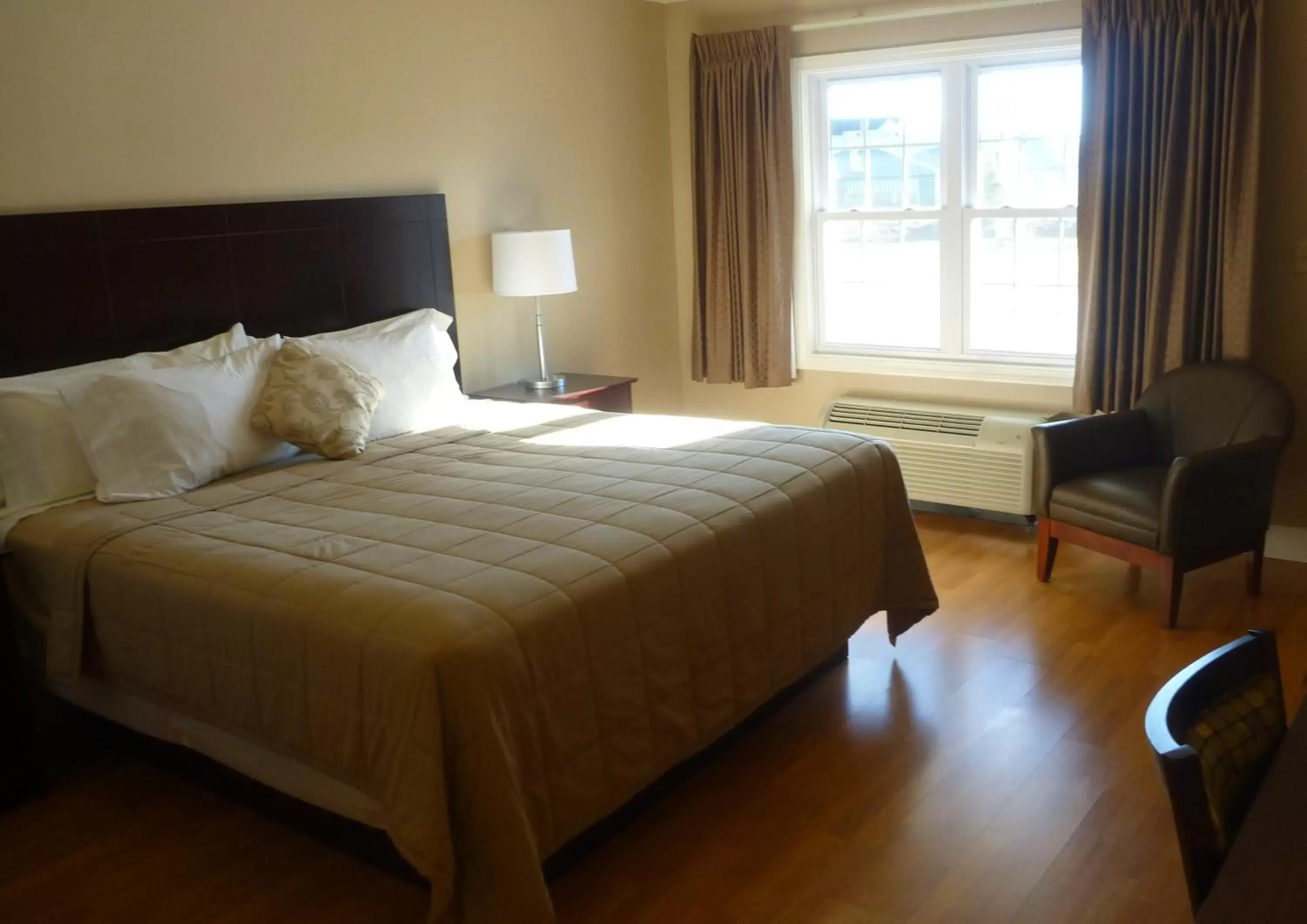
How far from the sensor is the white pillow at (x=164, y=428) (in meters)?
3.18

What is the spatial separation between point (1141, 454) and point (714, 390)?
2224mm

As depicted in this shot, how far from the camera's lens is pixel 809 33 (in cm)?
518

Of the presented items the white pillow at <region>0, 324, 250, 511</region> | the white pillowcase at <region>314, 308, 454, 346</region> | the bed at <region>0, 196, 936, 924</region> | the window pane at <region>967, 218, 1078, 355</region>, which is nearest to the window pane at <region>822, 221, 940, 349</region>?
the window pane at <region>967, 218, 1078, 355</region>

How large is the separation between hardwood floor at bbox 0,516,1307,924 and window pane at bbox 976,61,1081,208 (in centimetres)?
203

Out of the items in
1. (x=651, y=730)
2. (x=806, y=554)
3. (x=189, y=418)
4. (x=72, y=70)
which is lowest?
(x=651, y=730)

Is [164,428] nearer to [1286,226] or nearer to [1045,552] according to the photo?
[1045,552]

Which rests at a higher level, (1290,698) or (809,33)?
(809,33)

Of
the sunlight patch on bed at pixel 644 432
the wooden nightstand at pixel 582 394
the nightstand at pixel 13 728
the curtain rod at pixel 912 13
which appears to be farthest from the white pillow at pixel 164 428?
the curtain rod at pixel 912 13

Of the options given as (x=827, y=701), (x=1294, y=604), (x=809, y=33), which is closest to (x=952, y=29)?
(x=809, y=33)

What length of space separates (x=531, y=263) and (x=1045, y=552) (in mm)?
2253

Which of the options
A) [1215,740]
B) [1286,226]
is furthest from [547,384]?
[1215,740]

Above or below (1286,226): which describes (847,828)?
below

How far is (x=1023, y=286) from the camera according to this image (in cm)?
495

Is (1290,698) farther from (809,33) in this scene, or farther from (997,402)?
(809,33)
